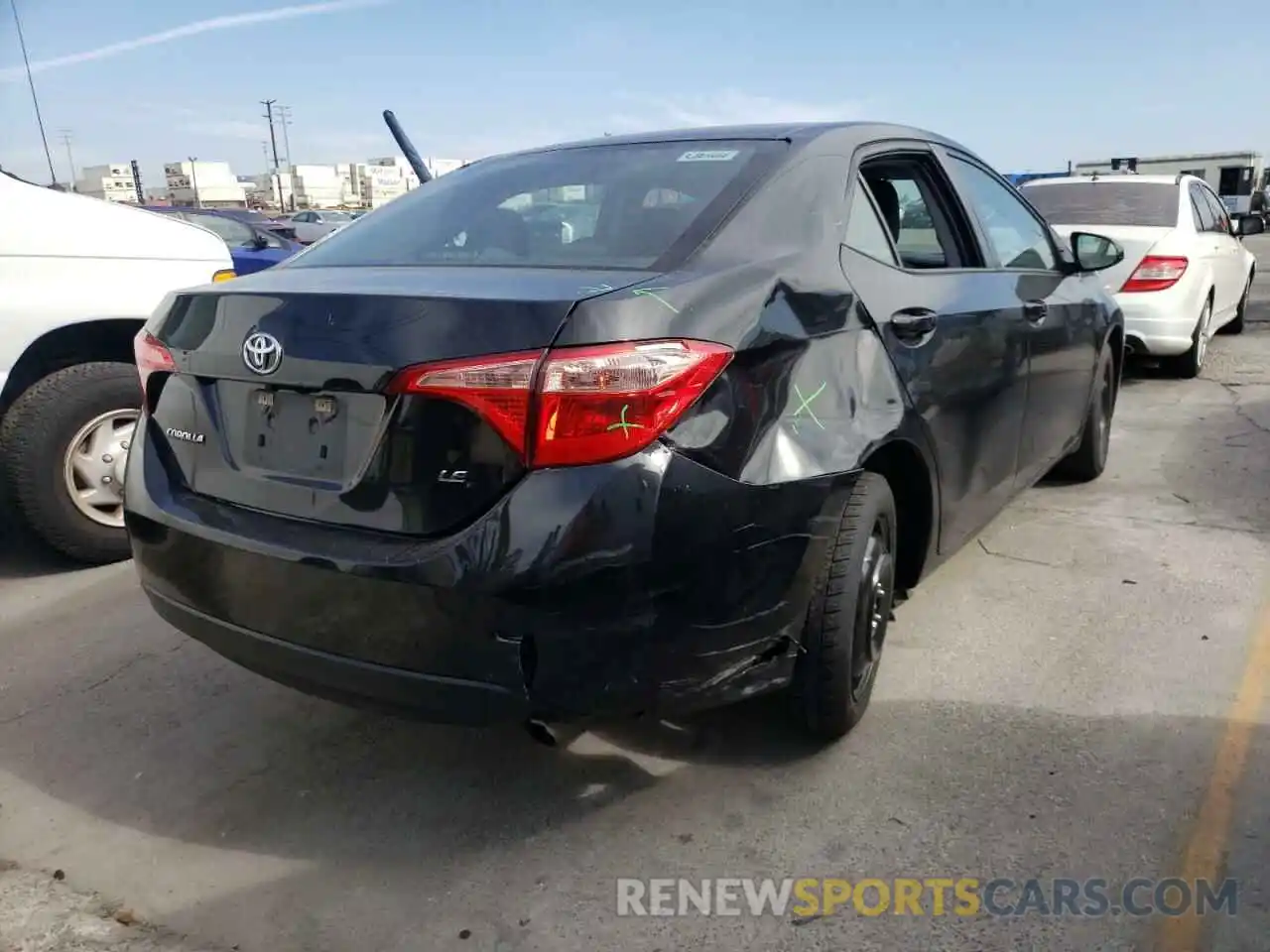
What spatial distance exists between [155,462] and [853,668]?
1.87 metres

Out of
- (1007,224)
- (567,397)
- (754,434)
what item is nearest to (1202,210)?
(1007,224)

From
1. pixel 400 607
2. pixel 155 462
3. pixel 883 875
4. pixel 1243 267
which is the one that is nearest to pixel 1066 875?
pixel 883 875

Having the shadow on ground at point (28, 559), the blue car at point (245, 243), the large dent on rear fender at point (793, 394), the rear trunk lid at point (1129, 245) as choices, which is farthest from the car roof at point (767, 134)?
the blue car at point (245, 243)

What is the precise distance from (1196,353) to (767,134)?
609cm

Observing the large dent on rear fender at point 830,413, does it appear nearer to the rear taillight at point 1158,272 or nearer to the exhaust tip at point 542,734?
the exhaust tip at point 542,734

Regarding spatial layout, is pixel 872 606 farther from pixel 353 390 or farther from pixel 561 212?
pixel 353 390

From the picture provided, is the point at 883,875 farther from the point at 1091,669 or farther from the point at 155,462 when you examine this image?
the point at 155,462

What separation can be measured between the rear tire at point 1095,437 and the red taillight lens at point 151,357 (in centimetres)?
393

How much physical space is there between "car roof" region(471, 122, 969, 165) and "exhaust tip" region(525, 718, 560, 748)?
1728 mm

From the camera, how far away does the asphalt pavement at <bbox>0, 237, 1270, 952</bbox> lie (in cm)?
220

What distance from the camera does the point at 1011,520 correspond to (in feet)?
15.3

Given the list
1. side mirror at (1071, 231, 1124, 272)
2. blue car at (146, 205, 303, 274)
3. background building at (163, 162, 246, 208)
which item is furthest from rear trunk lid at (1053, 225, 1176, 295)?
background building at (163, 162, 246, 208)

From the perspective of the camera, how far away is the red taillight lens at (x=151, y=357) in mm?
2508

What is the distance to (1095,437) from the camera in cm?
502
